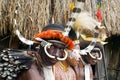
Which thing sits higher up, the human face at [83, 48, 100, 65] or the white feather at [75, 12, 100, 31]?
the white feather at [75, 12, 100, 31]

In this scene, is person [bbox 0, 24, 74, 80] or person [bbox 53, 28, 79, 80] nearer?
person [bbox 0, 24, 74, 80]

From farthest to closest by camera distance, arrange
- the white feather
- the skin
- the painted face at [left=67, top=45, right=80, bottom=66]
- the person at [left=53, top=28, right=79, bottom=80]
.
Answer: the white feather, the painted face at [left=67, top=45, right=80, bottom=66], the person at [left=53, top=28, right=79, bottom=80], the skin

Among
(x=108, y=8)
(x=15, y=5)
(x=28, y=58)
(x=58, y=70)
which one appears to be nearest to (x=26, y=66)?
(x=28, y=58)

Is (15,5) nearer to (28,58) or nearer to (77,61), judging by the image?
(77,61)

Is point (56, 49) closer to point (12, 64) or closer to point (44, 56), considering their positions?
point (44, 56)

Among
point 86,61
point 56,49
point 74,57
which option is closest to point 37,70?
point 56,49

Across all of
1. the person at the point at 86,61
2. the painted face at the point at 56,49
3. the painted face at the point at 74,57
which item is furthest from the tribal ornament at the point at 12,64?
the person at the point at 86,61

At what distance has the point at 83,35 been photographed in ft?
14.6

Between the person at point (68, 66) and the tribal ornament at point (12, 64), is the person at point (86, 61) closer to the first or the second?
the person at point (68, 66)

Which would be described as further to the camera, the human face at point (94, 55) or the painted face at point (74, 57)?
the human face at point (94, 55)

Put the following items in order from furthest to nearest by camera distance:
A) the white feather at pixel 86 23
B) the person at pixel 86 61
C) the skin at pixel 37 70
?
1. the person at pixel 86 61
2. the white feather at pixel 86 23
3. the skin at pixel 37 70

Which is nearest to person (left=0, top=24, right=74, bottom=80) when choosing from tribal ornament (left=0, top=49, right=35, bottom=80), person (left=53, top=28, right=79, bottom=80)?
tribal ornament (left=0, top=49, right=35, bottom=80)

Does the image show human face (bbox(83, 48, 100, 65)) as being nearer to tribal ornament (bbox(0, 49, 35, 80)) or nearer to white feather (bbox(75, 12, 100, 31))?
white feather (bbox(75, 12, 100, 31))

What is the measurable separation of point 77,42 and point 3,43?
185 cm
